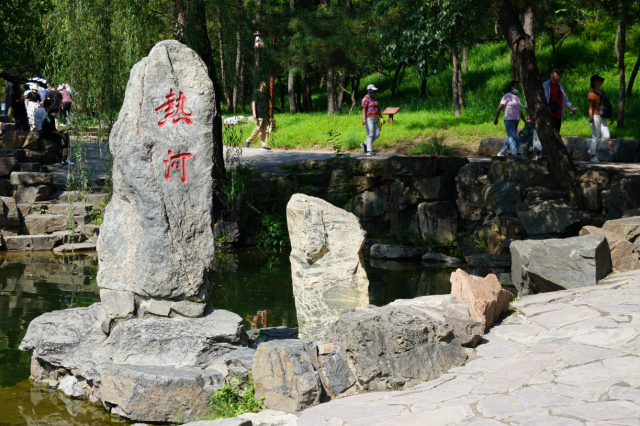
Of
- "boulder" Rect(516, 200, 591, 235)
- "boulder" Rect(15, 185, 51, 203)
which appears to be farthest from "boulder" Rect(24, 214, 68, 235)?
"boulder" Rect(516, 200, 591, 235)

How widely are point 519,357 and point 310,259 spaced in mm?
2156

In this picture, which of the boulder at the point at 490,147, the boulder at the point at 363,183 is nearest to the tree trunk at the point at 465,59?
the boulder at the point at 490,147

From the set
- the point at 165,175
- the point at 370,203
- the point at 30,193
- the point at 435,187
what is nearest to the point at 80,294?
the point at 165,175

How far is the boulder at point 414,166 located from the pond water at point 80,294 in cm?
251

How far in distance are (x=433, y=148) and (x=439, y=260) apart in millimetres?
4830

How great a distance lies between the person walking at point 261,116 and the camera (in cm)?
1652

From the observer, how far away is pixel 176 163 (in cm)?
591

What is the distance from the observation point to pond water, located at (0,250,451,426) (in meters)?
5.55

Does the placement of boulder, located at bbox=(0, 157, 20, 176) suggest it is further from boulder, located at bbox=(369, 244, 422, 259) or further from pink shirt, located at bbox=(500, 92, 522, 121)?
pink shirt, located at bbox=(500, 92, 522, 121)

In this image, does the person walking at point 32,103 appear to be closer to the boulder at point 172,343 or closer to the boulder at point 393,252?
the boulder at point 393,252

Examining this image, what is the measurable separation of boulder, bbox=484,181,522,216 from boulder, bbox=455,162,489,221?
0.32m

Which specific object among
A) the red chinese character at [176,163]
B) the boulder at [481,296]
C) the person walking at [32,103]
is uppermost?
the person walking at [32,103]

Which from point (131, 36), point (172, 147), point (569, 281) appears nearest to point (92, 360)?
point (172, 147)

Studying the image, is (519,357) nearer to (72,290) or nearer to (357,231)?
(357,231)
